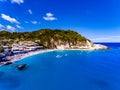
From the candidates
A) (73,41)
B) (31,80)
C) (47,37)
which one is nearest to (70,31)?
(73,41)

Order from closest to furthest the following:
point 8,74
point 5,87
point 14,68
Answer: point 5,87
point 8,74
point 14,68

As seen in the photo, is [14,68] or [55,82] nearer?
[55,82]

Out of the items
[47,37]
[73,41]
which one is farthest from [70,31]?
[47,37]

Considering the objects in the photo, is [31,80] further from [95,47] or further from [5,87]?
[95,47]

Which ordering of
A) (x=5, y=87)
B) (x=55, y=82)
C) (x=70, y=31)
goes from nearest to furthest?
(x=5, y=87), (x=55, y=82), (x=70, y=31)

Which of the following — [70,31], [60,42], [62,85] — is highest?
[70,31]

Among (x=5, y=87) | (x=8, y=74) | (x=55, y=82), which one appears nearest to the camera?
(x=5, y=87)

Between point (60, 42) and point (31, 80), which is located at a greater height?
point (60, 42)

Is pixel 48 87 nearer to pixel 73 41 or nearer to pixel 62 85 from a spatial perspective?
pixel 62 85

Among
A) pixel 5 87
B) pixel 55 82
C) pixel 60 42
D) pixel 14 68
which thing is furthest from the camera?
pixel 60 42
